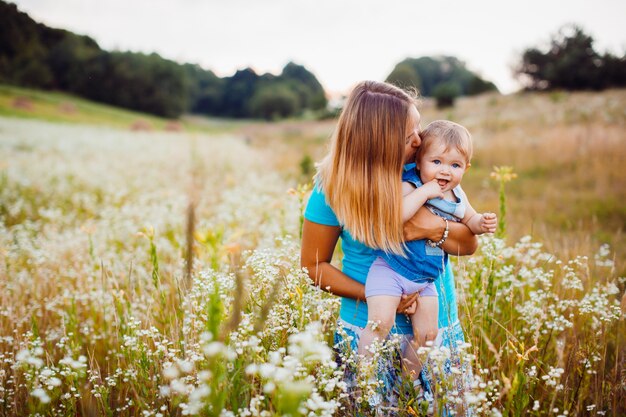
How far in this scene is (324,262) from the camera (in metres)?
2.63

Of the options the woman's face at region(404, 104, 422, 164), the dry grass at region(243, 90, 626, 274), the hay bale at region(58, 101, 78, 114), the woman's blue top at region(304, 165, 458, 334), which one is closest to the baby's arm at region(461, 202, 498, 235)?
the woman's blue top at region(304, 165, 458, 334)

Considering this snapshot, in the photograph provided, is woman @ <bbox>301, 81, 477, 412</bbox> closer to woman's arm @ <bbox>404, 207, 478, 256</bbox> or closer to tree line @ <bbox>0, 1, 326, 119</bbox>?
woman's arm @ <bbox>404, 207, 478, 256</bbox>

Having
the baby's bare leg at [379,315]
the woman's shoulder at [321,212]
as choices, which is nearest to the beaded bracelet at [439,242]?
the baby's bare leg at [379,315]

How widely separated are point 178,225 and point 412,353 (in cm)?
379

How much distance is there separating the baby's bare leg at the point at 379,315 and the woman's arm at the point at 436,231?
0.38 metres

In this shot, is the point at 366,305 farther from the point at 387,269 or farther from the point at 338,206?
the point at 338,206

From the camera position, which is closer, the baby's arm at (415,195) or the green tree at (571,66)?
the baby's arm at (415,195)

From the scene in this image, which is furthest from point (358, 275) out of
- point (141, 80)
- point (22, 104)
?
Result: point (141, 80)

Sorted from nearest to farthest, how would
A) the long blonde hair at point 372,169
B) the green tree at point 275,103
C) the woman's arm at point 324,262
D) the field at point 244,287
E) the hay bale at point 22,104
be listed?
the field at point 244,287 → the long blonde hair at point 372,169 → the woman's arm at point 324,262 → the hay bale at point 22,104 → the green tree at point 275,103

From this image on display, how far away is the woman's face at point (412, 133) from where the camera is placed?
252 centimetres

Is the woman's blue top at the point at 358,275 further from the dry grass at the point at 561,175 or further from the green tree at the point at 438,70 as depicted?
the green tree at the point at 438,70

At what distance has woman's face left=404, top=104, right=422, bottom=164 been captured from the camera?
8.27 ft

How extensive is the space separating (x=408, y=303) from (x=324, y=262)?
0.56 metres

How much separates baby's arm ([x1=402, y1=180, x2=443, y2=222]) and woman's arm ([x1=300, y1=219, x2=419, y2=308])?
408mm
